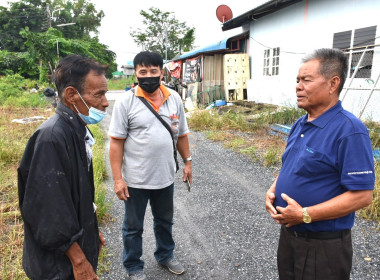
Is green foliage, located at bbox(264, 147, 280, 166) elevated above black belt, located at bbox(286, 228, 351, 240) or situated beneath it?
situated beneath

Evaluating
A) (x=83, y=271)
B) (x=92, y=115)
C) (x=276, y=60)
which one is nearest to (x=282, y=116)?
(x=276, y=60)

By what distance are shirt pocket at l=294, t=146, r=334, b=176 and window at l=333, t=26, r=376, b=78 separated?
5725mm

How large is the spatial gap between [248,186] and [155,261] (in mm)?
2262

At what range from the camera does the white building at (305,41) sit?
6.33 meters

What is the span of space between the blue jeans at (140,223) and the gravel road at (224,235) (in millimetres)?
237

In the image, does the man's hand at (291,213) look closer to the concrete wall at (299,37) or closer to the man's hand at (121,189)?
the man's hand at (121,189)

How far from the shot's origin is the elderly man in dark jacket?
4.08ft

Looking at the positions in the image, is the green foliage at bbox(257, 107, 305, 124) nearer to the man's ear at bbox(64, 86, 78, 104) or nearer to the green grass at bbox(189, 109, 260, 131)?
the green grass at bbox(189, 109, 260, 131)

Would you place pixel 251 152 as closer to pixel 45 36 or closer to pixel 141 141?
pixel 141 141

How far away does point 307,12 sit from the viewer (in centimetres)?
832

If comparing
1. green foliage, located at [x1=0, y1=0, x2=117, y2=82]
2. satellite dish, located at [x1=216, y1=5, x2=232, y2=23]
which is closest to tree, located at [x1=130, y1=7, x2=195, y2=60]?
green foliage, located at [x1=0, y1=0, x2=117, y2=82]

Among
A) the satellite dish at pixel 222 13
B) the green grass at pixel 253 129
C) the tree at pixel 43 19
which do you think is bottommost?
the green grass at pixel 253 129

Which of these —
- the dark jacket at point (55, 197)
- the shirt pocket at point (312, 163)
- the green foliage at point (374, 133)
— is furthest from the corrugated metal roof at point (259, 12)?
the dark jacket at point (55, 197)

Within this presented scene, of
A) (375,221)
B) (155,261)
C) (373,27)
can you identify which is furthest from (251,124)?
(155,261)
